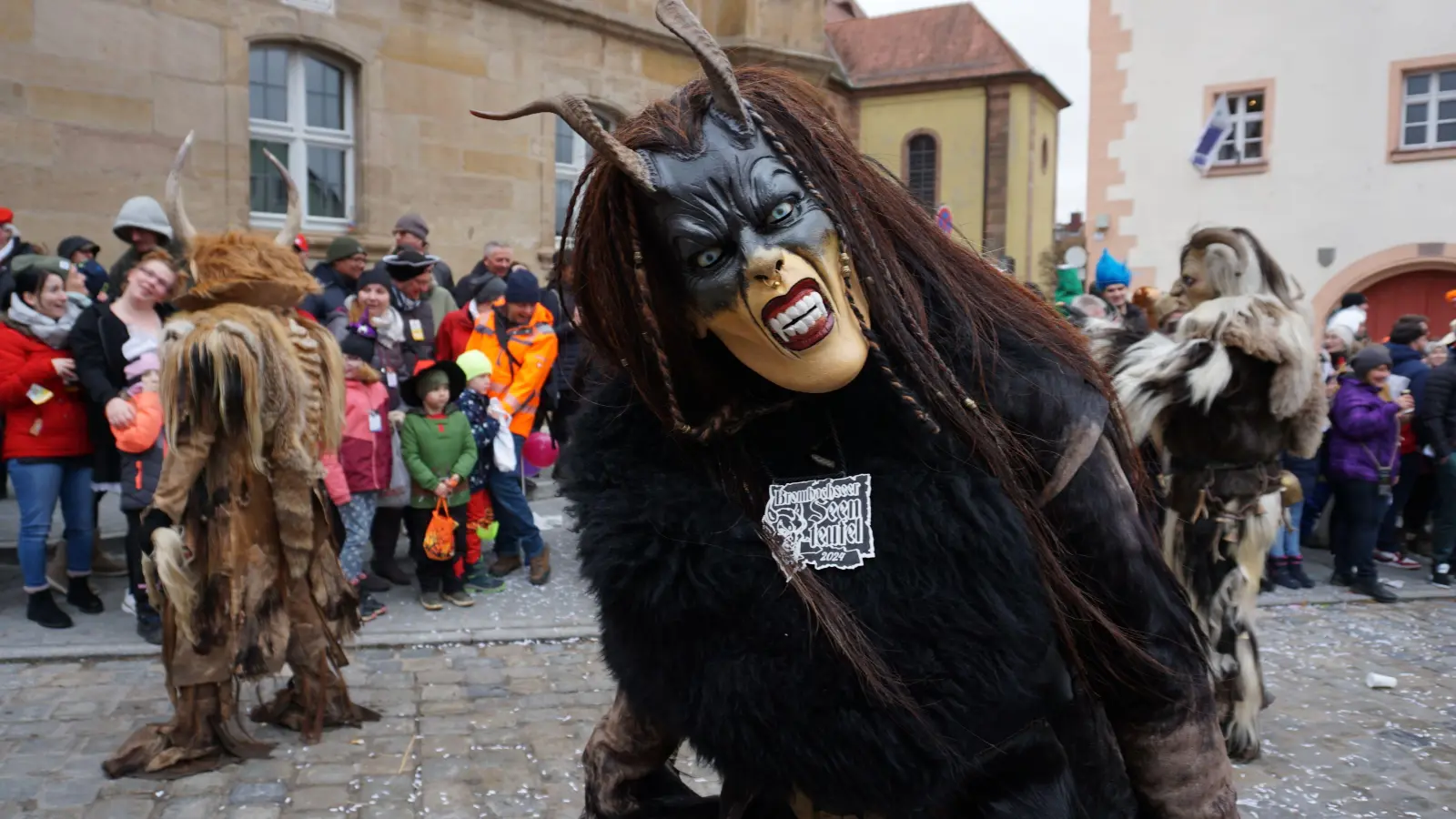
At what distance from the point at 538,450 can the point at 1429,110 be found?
16.2m

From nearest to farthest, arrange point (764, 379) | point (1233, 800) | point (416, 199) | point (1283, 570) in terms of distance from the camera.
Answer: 1. point (1233, 800)
2. point (764, 379)
3. point (1283, 570)
4. point (416, 199)

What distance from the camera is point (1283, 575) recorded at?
856 centimetres

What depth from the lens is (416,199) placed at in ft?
39.3

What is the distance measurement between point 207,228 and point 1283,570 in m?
9.58

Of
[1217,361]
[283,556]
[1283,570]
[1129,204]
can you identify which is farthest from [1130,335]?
[1129,204]

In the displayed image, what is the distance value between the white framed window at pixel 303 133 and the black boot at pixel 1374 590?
969 cm

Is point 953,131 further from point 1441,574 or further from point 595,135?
point 595,135

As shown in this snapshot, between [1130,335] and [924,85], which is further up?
[924,85]

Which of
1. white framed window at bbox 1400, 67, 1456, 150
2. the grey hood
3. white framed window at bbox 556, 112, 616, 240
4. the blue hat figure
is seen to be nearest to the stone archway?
white framed window at bbox 1400, 67, 1456, 150

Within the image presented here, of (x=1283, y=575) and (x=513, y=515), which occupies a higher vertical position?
(x=513, y=515)

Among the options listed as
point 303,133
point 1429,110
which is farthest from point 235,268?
point 1429,110

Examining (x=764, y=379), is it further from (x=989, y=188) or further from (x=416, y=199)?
(x=989, y=188)

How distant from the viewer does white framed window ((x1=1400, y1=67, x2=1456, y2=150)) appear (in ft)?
57.1

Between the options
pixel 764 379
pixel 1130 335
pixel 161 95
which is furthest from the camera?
pixel 161 95
